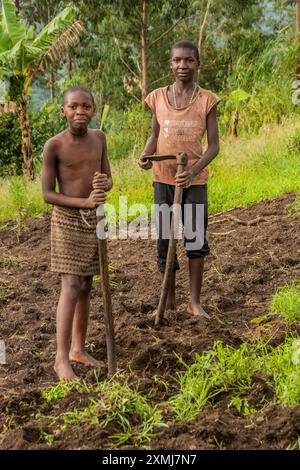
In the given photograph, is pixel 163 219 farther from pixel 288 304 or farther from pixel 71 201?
pixel 71 201

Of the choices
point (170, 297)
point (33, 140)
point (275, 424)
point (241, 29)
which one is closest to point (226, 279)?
point (170, 297)

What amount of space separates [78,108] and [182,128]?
3.44ft

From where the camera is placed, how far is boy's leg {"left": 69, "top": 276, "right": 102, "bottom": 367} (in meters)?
4.12

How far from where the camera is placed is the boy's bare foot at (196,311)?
4896 mm

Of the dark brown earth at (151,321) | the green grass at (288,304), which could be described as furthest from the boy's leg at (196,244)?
the green grass at (288,304)

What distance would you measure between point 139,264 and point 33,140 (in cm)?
982

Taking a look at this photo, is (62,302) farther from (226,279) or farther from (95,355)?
(226,279)

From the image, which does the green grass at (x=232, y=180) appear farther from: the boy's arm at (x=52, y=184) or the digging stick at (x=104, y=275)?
the digging stick at (x=104, y=275)

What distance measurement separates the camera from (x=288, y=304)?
4723 mm

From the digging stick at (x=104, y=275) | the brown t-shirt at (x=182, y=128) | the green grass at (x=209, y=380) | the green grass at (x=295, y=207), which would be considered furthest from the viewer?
the green grass at (x=295, y=207)

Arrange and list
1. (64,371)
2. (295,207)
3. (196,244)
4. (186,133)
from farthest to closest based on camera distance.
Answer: (295,207) → (196,244) → (186,133) → (64,371)

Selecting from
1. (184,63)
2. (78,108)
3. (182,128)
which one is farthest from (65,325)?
(184,63)

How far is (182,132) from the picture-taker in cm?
475

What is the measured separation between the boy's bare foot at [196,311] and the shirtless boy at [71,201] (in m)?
1.08
